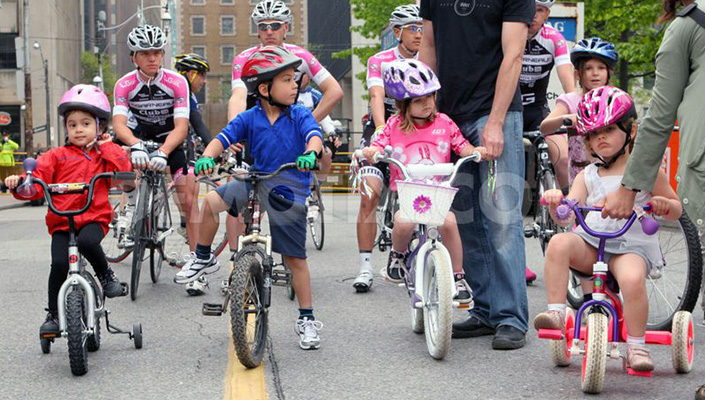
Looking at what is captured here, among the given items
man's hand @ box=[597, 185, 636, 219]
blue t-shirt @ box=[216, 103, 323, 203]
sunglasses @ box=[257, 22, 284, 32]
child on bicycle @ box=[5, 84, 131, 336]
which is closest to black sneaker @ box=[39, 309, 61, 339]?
child on bicycle @ box=[5, 84, 131, 336]

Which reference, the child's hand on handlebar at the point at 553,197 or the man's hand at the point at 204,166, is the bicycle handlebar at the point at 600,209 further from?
the man's hand at the point at 204,166

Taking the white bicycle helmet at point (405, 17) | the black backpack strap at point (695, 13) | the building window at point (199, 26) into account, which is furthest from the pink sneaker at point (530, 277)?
the building window at point (199, 26)

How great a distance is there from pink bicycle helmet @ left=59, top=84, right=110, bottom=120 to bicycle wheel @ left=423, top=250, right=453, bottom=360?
6.79ft

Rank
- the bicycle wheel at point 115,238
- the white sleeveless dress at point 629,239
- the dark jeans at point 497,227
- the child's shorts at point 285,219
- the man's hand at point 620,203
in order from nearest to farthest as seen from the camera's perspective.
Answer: the man's hand at point 620,203, the white sleeveless dress at point 629,239, the child's shorts at point 285,219, the dark jeans at point 497,227, the bicycle wheel at point 115,238

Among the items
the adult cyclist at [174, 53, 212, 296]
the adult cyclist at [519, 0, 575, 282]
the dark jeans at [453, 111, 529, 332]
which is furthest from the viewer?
the adult cyclist at [174, 53, 212, 296]

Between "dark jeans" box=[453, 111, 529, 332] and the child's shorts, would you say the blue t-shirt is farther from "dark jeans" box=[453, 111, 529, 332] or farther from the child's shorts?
"dark jeans" box=[453, 111, 529, 332]

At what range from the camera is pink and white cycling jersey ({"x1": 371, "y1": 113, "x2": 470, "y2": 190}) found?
19.9 ft

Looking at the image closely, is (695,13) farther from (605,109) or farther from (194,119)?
(194,119)

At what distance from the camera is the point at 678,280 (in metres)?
6.22

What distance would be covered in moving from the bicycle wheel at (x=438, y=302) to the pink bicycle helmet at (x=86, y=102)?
2.07 metres

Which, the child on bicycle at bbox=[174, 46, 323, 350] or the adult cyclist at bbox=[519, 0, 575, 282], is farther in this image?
the adult cyclist at bbox=[519, 0, 575, 282]

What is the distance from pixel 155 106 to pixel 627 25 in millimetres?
20408

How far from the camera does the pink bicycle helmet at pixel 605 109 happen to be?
5.11m

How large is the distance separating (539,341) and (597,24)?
23981 mm
